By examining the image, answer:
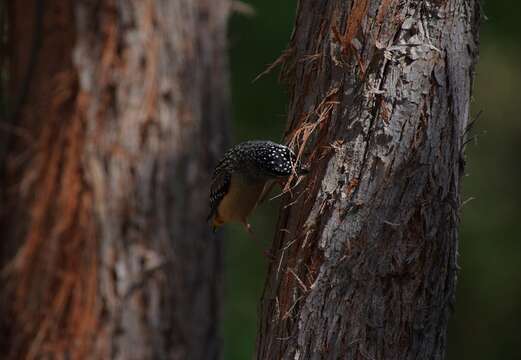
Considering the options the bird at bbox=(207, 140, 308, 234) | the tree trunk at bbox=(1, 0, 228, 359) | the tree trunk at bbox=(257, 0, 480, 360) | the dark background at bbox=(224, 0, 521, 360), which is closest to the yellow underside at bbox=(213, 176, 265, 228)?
the bird at bbox=(207, 140, 308, 234)

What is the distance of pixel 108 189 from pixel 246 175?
2.02m

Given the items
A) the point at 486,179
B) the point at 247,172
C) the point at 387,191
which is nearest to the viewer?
the point at 387,191

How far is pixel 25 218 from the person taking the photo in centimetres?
620

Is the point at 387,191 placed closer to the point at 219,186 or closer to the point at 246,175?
the point at 246,175

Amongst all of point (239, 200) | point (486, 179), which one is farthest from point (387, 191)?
point (486, 179)

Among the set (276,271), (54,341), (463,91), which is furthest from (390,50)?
(54,341)

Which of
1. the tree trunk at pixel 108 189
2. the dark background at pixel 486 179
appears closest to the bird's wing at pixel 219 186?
the tree trunk at pixel 108 189

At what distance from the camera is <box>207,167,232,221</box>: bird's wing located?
453 cm

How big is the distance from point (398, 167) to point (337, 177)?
202 millimetres

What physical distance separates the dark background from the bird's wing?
4.44 meters

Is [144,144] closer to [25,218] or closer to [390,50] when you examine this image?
[25,218]

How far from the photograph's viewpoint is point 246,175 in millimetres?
4211

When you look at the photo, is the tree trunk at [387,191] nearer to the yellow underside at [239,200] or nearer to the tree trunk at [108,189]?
the yellow underside at [239,200]

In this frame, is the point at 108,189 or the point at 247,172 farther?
the point at 108,189
